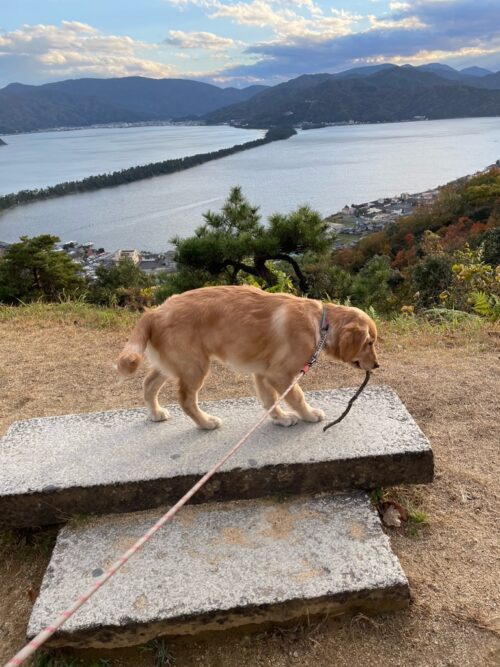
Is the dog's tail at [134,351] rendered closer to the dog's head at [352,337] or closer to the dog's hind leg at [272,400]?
the dog's hind leg at [272,400]

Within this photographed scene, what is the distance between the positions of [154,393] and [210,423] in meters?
0.47

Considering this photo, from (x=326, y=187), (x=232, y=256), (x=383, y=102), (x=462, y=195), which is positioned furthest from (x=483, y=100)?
(x=232, y=256)

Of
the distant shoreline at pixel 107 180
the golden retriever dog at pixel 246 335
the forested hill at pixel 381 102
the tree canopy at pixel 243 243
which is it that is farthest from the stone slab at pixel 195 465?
the forested hill at pixel 381 102

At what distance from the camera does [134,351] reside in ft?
9.60

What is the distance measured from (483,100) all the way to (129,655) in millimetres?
182605

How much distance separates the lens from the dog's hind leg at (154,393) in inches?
138

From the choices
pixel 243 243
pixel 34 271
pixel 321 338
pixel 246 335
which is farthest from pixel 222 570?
pixel 34 271

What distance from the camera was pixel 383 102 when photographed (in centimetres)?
16025

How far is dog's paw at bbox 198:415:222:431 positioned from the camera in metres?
3.44

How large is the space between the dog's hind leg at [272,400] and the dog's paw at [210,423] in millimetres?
358

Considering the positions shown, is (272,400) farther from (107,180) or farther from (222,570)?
(107,180)

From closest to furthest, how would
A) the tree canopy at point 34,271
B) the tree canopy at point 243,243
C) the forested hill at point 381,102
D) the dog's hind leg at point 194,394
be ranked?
the dog's hind leg at point 194,394 → the tree canopy at point 243,243 → the tree canopy at point 34,271 → the forested hill at point 381,102

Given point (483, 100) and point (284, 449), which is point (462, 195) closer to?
point (284, 449)

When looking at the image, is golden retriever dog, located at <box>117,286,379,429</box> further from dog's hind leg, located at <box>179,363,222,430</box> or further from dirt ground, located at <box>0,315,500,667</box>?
dirt ground, located at <box>0,315,500,667</box>
